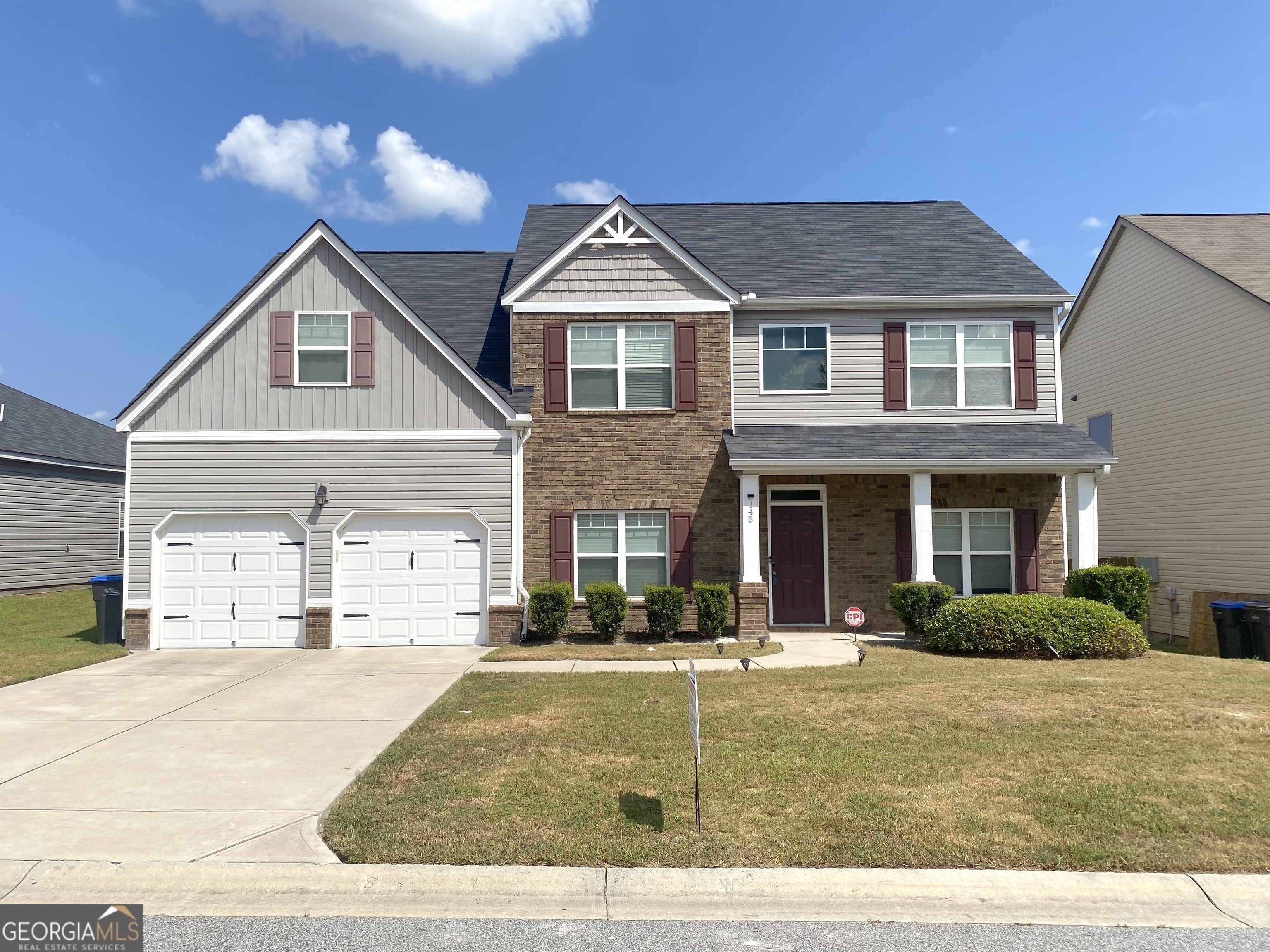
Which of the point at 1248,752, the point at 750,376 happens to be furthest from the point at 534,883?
the point at 750,376

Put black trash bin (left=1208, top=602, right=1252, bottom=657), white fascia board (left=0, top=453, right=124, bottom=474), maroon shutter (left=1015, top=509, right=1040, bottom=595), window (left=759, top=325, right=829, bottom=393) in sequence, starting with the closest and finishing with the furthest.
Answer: black trash bin (left=1208, top=602, right=1252, bottom=657) < maroon shutter (left=1015, top=509, right=1040, bottom=595) < window (left=759, top=325, right=829, bottom=393) < white fascia board (left=0, top=453, right=124, bottom=474)

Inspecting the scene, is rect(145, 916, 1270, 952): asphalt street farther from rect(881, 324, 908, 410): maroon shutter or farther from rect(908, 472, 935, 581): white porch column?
rect(881, 324, 908, 410): maroon shutter

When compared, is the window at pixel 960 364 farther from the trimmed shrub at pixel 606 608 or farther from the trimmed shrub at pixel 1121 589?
the trimmed shrub at pixel 606 608

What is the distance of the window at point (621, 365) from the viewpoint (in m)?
15.7

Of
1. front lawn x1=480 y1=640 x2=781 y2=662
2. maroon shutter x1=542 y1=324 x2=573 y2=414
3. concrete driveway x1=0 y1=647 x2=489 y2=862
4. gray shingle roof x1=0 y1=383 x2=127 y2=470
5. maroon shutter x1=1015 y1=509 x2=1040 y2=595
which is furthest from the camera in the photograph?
gray shingle roof x1=0 y1=383 x2=127 y2=470

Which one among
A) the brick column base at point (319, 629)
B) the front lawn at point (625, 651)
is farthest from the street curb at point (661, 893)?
the brick column base at point (319, 629)

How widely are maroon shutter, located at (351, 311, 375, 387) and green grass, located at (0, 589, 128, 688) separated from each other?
5905 millimetres

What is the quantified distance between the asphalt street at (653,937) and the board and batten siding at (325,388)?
10800mm

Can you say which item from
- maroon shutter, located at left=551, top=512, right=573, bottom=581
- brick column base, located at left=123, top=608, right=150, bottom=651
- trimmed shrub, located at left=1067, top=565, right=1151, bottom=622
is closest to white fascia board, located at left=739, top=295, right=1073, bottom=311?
trimmed shrub, located at left=1067, top=565, right=1151, bottom=622

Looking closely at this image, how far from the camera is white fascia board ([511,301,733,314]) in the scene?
51.5ft

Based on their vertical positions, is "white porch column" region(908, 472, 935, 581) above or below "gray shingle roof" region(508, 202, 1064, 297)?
below

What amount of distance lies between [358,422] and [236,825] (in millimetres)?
9813

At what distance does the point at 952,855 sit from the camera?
4.94 m

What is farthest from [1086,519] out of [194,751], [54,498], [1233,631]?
[54,498]
